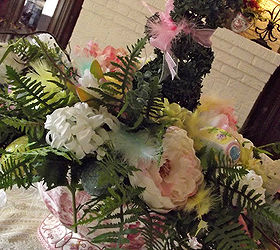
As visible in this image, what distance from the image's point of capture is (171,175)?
57 cm

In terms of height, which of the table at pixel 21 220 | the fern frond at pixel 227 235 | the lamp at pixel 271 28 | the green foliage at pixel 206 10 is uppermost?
the lamp at pixel 271 28

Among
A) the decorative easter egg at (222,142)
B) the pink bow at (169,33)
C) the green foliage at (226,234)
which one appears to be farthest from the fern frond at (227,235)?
the pink bow at (169,33)

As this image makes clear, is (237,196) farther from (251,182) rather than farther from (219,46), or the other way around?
(219,46)

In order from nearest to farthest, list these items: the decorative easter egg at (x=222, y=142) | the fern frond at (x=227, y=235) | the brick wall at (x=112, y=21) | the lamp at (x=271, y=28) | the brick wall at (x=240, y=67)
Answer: the fern frond at (x=227, y=235), the decorative easter egg at (x=222, y=142), the brick wall at (x=240, y=67), the brick wall at (x=112, y=21), the lamp at (x=271, y=28)

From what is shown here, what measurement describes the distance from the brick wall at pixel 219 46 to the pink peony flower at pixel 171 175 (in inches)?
116

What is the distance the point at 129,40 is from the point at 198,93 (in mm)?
3087

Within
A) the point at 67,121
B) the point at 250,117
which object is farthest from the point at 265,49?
the point at 67,121

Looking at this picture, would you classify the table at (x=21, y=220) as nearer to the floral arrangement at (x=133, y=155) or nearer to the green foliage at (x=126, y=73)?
the floral arrangement at (x=133, y=155)

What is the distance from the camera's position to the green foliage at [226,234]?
51 cm

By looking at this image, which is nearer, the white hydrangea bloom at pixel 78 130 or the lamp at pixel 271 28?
the white hydrangea bloom at pixel 78 130

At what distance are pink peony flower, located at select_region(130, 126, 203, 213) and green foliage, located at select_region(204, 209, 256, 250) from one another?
0.05m

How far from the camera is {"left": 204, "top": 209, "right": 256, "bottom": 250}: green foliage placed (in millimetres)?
513

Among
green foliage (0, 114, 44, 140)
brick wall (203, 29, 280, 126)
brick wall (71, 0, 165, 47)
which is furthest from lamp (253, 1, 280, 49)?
green foliage (0, 114, 44, 140)

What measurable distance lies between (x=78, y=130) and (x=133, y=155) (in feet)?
0.24
